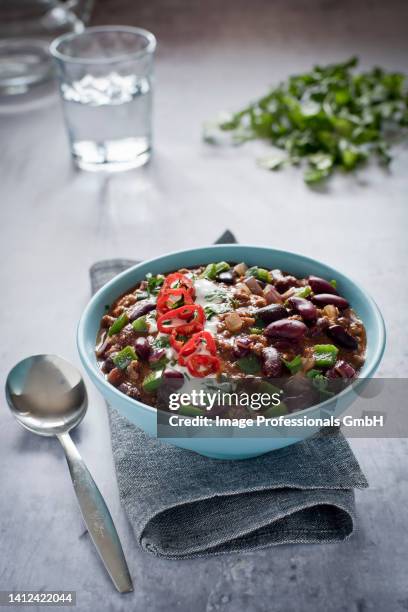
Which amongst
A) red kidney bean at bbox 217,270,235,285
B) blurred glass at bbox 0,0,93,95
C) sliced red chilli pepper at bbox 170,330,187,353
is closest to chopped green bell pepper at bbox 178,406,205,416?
sliced red chilli pepper at bbox 170,330,187,353

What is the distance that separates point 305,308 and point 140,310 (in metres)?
0.48

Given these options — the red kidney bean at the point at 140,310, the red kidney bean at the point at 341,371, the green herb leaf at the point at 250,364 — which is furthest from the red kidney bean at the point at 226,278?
the red kidney bean at the point at 341,371

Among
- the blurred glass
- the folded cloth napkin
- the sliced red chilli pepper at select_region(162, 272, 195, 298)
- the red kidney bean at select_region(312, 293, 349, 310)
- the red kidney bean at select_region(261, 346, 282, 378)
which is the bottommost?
the folded cloth napkin

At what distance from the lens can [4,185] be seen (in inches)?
141

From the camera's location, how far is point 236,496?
191 centimetres

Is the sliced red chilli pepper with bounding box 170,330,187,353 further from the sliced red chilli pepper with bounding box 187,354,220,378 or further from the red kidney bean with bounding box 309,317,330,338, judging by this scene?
the red kidney bean with bounding box 309,317,330,338

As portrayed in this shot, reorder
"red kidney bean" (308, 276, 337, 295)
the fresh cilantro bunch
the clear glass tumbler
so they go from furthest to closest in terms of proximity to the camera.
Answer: the fresh cilantro bunch < the clear glass tumbler < "red kidney bean" (308, 276, 337, 295)

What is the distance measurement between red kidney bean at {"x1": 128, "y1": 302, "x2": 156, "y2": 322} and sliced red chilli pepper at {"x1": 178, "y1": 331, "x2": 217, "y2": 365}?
234 millimetres

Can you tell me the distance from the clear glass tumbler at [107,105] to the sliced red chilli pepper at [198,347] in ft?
5.77

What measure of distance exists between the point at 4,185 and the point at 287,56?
2.19 metres

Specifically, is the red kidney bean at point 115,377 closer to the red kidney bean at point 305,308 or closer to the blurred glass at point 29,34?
the red kidney bean at point 305,308

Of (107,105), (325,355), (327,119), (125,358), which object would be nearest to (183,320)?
(125,358)

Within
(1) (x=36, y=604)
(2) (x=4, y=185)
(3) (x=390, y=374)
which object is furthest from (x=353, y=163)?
(1) (x=36, y=604)

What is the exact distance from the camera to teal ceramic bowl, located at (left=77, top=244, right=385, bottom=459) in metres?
1.82
